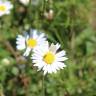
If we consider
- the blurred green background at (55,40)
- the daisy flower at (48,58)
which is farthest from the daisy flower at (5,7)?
the daisy flower at (48,58)

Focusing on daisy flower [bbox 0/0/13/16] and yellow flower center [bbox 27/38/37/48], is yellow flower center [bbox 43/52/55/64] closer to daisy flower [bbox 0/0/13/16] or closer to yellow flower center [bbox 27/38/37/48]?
yellow flower center [bbox 27/38/37/48]

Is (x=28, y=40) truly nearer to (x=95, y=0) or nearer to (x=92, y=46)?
(x=92, y=46)

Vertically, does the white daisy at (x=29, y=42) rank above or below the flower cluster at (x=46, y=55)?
above

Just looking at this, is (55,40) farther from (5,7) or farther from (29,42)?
(5,7)

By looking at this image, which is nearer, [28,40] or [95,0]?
[28,40]

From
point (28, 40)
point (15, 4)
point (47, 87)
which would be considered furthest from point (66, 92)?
point (15, 4)

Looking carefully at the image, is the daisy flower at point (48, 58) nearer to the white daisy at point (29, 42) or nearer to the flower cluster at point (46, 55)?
the flower cluster at point (46, 55)
